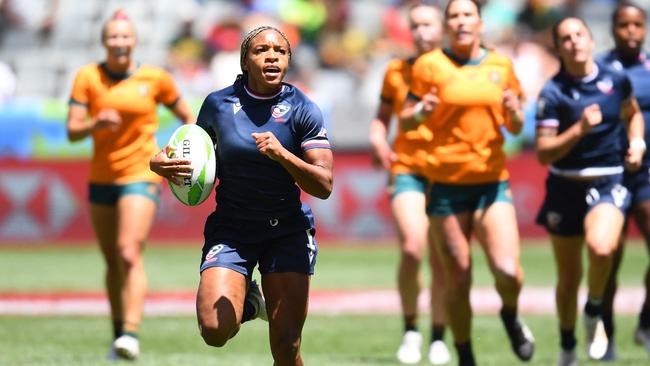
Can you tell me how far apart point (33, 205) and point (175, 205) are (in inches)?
91.5

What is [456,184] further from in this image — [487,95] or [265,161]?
[265,161]

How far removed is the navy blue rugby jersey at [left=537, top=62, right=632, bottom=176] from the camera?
10430 millimetres

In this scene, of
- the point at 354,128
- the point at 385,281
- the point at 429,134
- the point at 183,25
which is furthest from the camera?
the point at 183,25

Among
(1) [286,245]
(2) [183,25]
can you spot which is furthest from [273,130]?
(2) [183,25]

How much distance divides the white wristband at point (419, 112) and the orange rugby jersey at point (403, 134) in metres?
1.34

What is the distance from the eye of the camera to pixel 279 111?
7984mm

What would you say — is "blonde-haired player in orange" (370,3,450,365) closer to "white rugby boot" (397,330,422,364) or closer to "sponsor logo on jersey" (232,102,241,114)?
"white rugby boot" (397,330,422,364)

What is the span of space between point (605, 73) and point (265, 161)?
12.2ft

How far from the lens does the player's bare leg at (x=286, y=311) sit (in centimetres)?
789

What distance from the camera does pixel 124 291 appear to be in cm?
1164

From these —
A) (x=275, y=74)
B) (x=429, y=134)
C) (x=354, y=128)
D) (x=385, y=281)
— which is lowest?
(x=385, y=281)

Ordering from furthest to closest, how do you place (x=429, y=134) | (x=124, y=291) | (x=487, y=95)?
(x=124, y=291)
(x=429, y=134)
(x=487, y=95)

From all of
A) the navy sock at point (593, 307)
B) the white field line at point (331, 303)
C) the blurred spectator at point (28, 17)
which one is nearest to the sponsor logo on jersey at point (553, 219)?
the navy sock at point (593, 307)

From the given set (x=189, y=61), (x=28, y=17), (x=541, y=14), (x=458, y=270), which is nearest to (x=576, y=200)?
(x=458, y=270)
